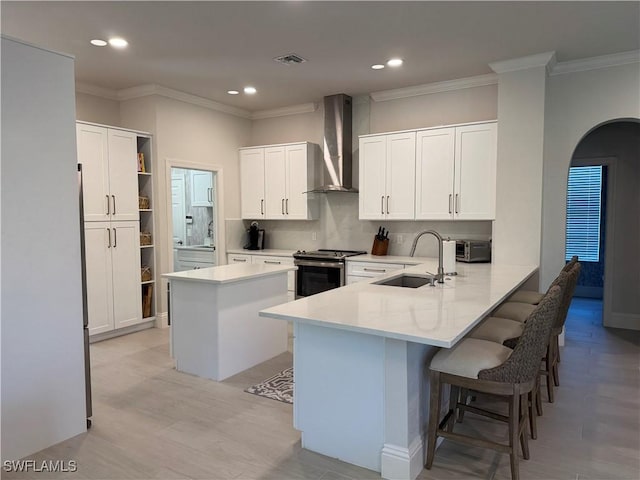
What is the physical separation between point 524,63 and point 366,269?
2582 millimetres

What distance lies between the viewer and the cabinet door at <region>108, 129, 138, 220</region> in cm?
473

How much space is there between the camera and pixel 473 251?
15.1 ft

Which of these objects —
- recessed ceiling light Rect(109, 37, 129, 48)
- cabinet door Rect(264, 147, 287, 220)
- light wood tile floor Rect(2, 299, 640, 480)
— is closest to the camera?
light wood tile floor Rect(2, 299, 640, 480)

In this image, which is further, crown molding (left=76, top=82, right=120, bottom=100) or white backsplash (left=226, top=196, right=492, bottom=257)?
white backsplash (left=226, top=196, right=492, bottom=257)

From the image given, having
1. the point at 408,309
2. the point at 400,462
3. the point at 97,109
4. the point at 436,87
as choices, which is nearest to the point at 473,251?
the point at 436,87

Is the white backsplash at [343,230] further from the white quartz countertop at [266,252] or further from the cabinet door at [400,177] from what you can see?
the cabinet door at [400,177]

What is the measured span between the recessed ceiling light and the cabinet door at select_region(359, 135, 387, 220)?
2659 mm

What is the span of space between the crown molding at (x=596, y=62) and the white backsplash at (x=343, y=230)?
165cm

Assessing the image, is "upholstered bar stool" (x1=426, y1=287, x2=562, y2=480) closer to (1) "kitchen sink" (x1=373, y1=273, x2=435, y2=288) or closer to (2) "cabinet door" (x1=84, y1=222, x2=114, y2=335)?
(1) "kitchen sink" (x1=373, y1=273, x2=435, y2=288)

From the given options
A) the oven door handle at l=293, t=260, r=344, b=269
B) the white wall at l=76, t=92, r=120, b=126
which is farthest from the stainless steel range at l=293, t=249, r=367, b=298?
the white wall at l=76, t=92, r=120, b=126

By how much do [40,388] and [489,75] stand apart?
474 centimetres

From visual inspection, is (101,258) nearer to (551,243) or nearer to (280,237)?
(280,237)

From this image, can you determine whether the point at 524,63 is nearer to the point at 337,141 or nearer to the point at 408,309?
the point at 337,141

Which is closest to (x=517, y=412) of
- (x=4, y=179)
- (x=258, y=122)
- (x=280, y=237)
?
(x=4, y=179)
